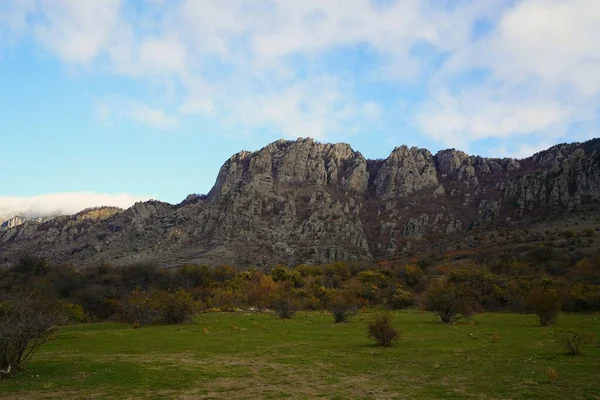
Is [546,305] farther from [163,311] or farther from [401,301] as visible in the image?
[163,311]

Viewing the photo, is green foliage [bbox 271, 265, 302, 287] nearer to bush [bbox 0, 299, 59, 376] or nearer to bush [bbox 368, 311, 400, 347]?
bush [bbox 368, 311, 400, 347]

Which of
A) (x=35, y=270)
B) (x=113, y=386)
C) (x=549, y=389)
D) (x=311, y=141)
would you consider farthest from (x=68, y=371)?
(x=311, y=141)

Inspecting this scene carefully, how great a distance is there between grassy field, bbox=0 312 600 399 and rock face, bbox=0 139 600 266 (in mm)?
87527

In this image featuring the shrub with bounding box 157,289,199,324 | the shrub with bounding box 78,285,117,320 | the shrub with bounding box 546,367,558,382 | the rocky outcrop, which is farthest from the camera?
the rocky outcrop

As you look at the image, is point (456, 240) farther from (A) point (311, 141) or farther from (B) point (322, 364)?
(B) point (322, 364)

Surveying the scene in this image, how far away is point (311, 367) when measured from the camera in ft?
59.5

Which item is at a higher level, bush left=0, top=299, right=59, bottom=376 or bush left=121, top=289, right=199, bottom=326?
bush left=0, top=299, right=59, bottom=376

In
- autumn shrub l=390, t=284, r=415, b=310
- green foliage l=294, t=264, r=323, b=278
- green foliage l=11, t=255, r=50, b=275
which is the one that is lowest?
autumn shrub l=390, t=284, r=415, b=310

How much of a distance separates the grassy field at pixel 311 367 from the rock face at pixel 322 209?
3446 inches

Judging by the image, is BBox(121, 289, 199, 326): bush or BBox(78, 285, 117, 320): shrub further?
BBox(78, 285, 117, 320): shrub

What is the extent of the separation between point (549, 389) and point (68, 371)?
1638cm

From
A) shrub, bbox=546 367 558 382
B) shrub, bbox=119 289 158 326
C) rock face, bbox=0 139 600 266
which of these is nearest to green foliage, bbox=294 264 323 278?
rock face, bbox=0 139 600 266

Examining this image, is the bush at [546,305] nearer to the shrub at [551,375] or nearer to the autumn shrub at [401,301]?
the shrub at [551,375]

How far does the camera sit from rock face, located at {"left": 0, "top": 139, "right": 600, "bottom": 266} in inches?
4757
